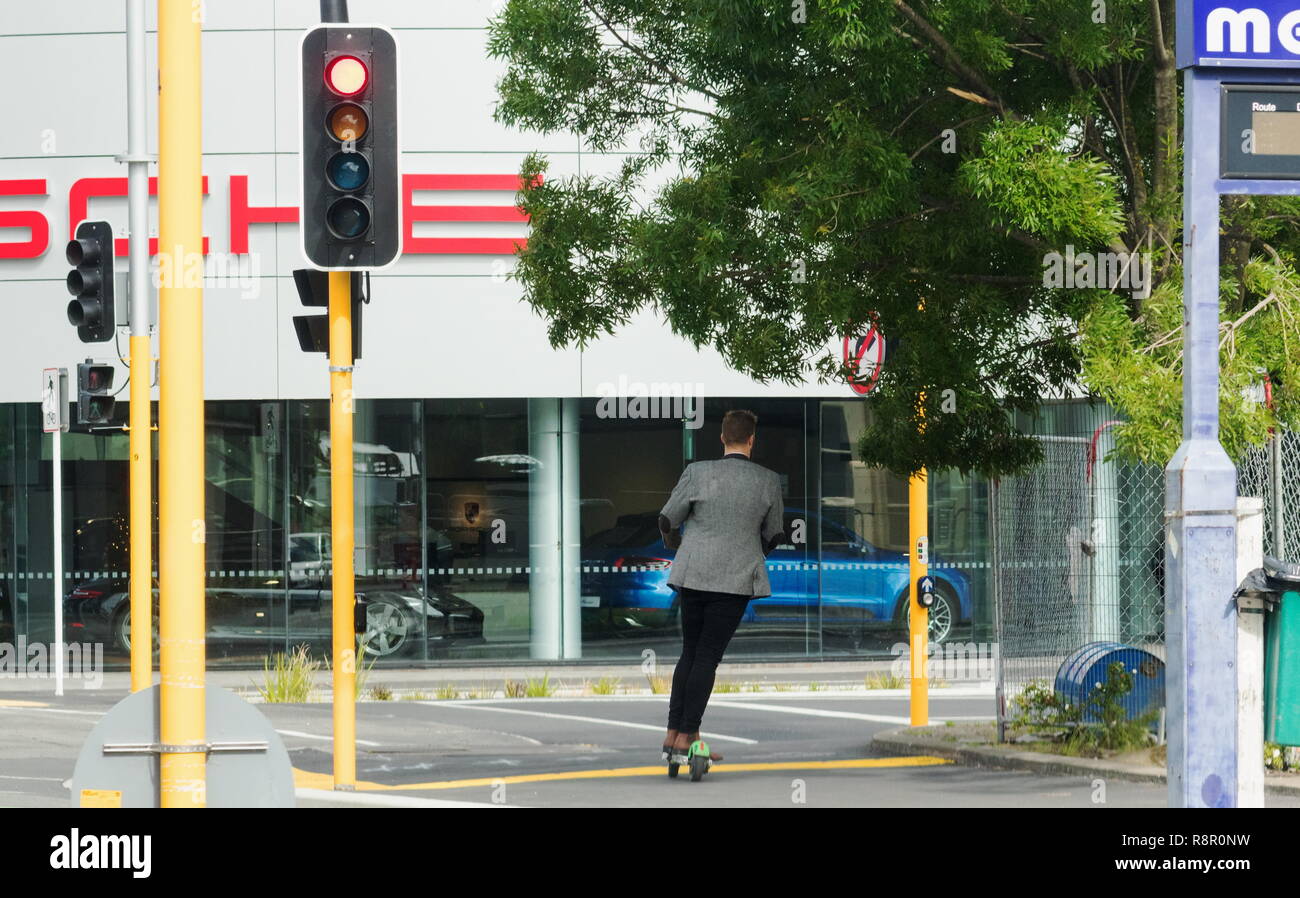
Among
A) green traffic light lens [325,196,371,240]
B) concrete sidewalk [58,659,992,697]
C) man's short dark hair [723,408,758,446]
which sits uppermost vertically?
green traffic light lens [325,196,371,240]

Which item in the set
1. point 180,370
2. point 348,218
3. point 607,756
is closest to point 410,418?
point 607,756

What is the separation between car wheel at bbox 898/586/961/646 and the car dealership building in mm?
470

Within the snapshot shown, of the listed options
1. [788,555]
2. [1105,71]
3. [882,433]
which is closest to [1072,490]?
[882,433]

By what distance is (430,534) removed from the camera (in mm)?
18797

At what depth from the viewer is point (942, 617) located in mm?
19406

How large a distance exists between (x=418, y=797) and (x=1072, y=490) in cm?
417

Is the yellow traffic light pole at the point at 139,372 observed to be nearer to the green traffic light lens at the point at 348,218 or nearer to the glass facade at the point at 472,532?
the green traffic light lens at the point at 348,218

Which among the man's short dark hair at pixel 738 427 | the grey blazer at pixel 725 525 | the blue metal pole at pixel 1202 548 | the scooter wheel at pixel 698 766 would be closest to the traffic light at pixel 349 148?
the grey blazer at pixel 725 525

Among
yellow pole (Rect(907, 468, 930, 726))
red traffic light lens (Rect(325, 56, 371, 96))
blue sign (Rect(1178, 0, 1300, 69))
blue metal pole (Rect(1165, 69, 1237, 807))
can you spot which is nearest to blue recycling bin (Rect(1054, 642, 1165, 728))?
yellow pole (Rect(907, 468, 930, 726))

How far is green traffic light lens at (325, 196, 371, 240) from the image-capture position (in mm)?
7828

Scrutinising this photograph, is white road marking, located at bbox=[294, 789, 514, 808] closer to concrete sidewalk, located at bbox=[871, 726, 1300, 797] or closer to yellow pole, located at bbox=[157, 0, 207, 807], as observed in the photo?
concrete sidewalk, located at bbox=[871, 726, 1300, 797]

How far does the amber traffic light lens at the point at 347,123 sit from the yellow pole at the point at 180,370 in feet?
9.15

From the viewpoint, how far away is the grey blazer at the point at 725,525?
9055 mm

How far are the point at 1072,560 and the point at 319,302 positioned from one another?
4.52m
